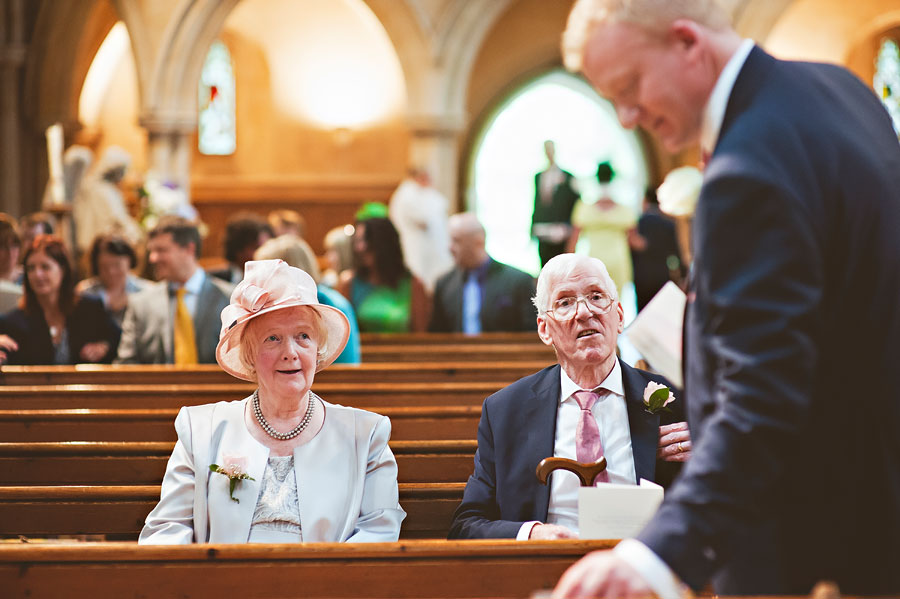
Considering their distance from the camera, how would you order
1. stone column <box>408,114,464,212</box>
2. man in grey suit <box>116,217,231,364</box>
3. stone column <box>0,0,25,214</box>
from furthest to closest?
stone column <box>0,0,25,214</box>, stone column <box>408,114,464,212</box>, man in grey suit <box>116,217,231,364</box>

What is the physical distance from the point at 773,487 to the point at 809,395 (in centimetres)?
16

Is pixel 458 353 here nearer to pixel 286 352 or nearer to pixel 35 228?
pixel 286 352

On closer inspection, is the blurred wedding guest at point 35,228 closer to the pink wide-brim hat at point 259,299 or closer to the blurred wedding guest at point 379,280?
the blurred wedding guest at point 379,280

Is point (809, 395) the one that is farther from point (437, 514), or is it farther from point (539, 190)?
point (539, 190)

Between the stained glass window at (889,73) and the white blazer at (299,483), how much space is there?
45.2 feet

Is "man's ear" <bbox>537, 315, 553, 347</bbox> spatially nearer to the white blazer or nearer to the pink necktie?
the pink necktie

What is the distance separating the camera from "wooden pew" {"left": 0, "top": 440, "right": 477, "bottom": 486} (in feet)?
11.6

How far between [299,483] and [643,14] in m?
1.70

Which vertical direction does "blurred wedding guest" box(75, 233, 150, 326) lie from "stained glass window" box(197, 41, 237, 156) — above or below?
below

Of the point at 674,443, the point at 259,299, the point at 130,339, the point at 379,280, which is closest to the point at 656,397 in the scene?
the point at 674,443

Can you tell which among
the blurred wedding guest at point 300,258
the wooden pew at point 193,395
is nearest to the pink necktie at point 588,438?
the wooden pew at point 193,395

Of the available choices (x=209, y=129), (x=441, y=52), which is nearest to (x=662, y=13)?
(x=441, y=52)

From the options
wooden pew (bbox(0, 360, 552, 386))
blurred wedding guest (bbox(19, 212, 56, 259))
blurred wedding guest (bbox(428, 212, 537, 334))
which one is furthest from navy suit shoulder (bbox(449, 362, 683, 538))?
blurred wedding guest (bbox(19, 212, 56, 259))

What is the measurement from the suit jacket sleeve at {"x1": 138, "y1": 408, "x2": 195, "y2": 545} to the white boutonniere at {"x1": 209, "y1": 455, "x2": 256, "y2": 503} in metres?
0.08
